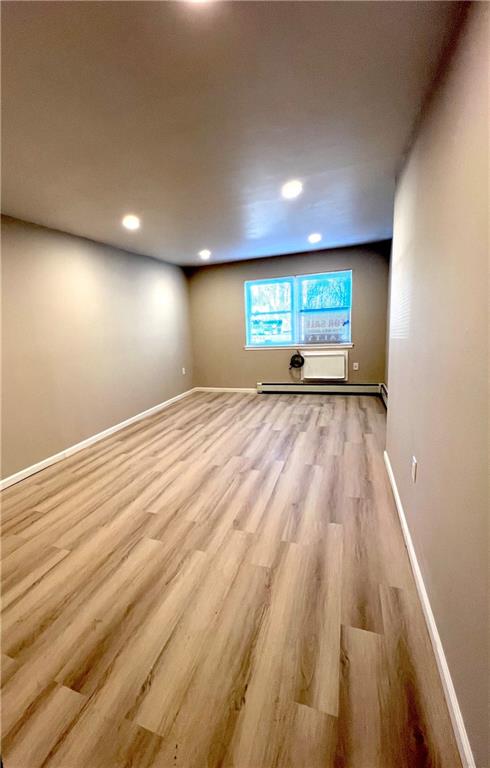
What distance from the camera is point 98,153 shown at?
181 cm

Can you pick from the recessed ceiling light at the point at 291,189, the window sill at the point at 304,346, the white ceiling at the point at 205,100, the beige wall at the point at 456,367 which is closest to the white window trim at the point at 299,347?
the window sill at the point at 304,346

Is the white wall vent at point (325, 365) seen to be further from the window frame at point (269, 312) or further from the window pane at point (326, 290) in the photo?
the window pane at point (326, 290)

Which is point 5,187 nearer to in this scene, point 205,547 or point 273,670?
point 205,547

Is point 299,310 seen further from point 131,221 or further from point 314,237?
point 131,221

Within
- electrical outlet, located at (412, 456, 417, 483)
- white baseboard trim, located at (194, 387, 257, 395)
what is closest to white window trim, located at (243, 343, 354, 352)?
white baseboard trim, located at (194, 387, 257, 395)

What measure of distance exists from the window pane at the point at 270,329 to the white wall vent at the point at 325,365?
0.47m

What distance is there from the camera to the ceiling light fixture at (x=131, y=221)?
9.34 ft

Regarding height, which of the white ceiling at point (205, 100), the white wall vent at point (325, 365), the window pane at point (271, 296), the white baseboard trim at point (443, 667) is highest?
the white ceiling at point (205, 100)

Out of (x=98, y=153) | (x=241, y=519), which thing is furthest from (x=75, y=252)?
(x=241, y=519)

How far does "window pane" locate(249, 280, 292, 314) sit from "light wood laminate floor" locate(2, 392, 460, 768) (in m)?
3.48

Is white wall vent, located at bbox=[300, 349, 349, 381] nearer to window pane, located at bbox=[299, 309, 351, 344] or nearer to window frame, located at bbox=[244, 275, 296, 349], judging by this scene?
window pane, located at bbox=[299, 309, 351, 344]

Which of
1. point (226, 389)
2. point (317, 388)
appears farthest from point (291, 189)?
Answer: point (226, 389)

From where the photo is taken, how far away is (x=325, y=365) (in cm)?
505

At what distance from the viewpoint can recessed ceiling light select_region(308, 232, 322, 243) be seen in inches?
151
